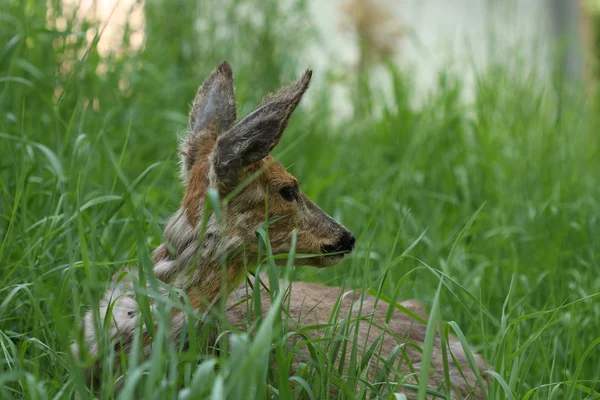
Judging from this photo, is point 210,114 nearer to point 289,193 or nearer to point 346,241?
point 289,193

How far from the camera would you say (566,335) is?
4.00 meters

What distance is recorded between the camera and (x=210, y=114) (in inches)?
136

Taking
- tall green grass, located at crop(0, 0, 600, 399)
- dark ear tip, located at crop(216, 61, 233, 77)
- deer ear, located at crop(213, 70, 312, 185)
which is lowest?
tall green grass, located at crop(0, 0, 600, 399)

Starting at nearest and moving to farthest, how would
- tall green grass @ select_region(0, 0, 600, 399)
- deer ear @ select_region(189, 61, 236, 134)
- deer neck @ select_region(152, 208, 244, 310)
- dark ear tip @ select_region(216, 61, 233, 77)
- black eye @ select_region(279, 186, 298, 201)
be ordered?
tall green grass @ select_region(0, 0, 600, 399) → deer neck @ select_region(152, 208, 244, 310) → black eye @ select_region(279, 186, 298, 201) → deer ear @ select_region(189, 61, 236, 134) → dark ear tip @ select_region(216, 61, 233, 77)

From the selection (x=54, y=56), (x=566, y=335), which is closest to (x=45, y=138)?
(x=54, y=56)

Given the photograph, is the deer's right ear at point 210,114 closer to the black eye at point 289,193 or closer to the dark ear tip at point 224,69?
the dark ear tip at point 224,69

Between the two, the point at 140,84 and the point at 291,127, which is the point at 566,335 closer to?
the point at 291,127

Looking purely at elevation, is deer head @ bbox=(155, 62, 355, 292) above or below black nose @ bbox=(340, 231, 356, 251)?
above

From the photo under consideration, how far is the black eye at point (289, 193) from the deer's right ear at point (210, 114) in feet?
1.05

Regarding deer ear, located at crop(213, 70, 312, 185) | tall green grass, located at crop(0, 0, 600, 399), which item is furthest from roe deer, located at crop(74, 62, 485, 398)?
tall green grass, located at crop(0, 0, 600, 399)

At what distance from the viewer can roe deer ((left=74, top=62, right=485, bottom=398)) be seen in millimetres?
2926

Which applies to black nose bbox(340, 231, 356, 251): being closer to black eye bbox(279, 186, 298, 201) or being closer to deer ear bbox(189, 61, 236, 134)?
black eye bbox(279, 186, 298, 201)

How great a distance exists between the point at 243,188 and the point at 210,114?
1.50 feet

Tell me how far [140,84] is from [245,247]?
303cm
